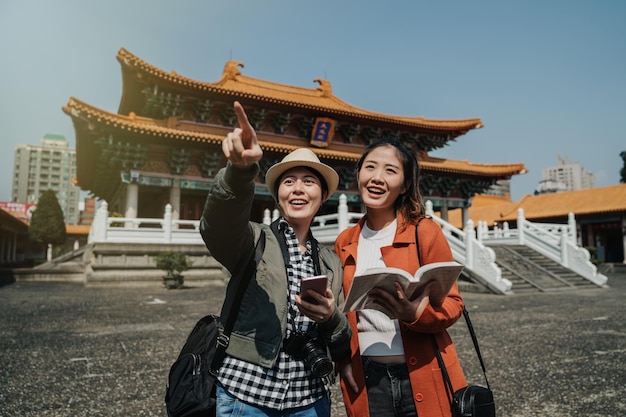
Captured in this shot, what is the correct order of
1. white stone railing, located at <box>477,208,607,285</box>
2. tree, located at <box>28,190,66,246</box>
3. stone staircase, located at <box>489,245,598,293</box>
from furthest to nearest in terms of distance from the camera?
tree, located at <box>28,190,66,246</box>
white stone railing, located at <box>477,208,607,285</box>
stone staircase, located at <box>489,245,598,293</box>

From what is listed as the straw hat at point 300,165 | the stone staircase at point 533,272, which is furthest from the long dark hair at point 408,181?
the stone staircase at point 533,272

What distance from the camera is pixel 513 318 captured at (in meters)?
7.59

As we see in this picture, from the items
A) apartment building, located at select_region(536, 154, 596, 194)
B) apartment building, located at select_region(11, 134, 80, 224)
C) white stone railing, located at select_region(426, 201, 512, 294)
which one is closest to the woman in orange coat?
white stone railing, located at select_region(426, 201, 512, 294)

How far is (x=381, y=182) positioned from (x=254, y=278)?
647mm

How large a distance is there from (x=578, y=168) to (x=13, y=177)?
476 feet

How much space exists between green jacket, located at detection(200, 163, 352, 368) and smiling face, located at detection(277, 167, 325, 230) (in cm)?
13

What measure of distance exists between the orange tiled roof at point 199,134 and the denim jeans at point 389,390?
14232 millimetres

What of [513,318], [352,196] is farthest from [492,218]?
[513,318]

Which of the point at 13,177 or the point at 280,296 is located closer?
the point at 280,296

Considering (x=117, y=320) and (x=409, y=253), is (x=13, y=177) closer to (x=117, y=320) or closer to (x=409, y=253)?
(x=117, y=320)

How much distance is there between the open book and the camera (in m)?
1.38

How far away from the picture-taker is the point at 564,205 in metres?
27.8

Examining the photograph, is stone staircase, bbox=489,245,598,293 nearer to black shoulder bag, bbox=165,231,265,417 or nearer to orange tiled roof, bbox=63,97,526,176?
orange tiled roof, bbox=63,97,526,176

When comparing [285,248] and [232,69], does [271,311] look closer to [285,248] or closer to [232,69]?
[285,248]
